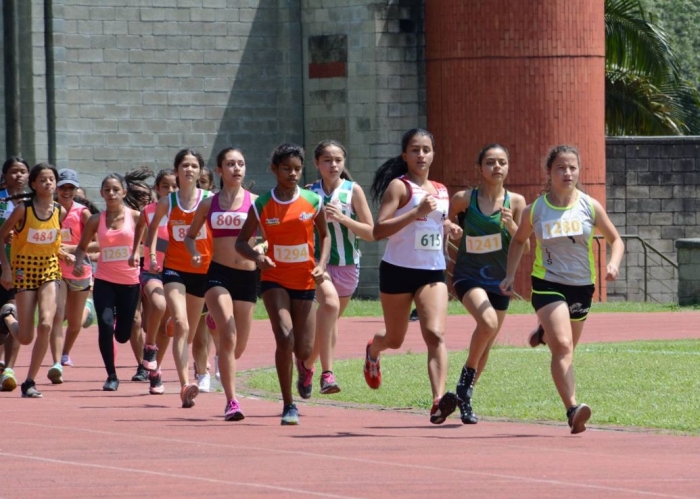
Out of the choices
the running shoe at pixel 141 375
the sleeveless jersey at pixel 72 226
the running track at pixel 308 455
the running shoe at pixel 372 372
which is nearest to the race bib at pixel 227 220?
the running track at pixel 308 455

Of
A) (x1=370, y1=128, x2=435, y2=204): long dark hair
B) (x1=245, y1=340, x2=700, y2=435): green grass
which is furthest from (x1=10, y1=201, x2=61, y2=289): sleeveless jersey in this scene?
(x1=370, y1=128, x2=435, y2=204): long dark hair

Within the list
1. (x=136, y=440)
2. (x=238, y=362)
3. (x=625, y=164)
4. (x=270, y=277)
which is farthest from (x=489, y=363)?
(x=625, y=164)

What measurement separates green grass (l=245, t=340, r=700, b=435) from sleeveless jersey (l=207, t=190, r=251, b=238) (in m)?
1.91

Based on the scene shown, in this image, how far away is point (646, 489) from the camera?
7.93 m

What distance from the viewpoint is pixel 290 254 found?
10.9 meters

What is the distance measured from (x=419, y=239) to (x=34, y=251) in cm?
382

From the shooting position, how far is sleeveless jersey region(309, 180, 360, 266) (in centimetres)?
1270

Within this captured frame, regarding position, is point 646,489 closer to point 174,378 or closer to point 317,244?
point 317,244

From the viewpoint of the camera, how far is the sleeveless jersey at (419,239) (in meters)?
11.2

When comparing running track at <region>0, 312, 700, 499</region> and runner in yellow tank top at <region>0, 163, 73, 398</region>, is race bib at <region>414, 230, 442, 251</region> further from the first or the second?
runner in yellow tank top at <region>0, 163, 73, 398</region>

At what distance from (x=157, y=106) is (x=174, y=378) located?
12.6m

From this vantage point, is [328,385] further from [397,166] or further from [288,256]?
[397,166]

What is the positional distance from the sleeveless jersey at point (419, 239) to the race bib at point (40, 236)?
142 inches

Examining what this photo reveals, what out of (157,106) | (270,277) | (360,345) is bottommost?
(360,345)
